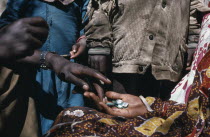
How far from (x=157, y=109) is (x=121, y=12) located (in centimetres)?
99

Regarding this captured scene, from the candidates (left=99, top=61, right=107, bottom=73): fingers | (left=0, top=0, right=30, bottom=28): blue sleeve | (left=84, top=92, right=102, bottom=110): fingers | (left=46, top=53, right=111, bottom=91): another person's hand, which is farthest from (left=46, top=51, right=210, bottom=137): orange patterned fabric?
(left=0, top=0, right=30, bottom=28): blue sleeve

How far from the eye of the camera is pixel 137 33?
6.82 feet

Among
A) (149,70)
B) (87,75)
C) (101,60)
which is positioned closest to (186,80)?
(149,70)

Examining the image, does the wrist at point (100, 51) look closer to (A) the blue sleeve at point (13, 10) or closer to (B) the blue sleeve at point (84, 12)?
(B) the blue sleeve at point (84, 12)

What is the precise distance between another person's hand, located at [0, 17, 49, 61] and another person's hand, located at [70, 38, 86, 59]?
0.80 m

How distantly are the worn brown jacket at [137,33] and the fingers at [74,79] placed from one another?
30.2 inches

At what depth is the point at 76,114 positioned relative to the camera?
4.38 feet

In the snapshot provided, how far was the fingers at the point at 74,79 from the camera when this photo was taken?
124 cm

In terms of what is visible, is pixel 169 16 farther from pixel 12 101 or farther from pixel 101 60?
pixel 12 101

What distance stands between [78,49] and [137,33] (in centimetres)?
55

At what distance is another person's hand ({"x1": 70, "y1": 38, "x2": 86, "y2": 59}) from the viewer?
85.4 inches

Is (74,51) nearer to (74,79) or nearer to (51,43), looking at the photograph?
(51,43)

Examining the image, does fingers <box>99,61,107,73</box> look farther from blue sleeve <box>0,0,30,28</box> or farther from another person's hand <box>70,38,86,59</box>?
blue sleeve <box>0,0,30,28</box>

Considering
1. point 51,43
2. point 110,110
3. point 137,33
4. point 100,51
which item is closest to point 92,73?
point 110,110
